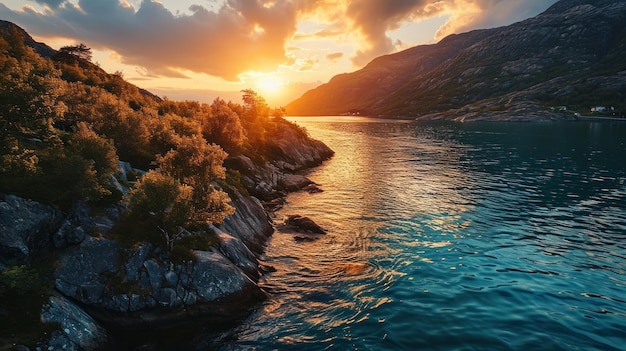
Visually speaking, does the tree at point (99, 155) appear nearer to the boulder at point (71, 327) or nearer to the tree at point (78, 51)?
the boulder at point (71, 327)

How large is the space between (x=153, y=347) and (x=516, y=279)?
82.0 ft

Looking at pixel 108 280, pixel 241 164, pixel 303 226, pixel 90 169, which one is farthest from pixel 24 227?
pixel 241 164

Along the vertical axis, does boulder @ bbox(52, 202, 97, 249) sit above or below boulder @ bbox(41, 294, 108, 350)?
above

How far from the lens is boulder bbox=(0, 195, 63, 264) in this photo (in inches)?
682

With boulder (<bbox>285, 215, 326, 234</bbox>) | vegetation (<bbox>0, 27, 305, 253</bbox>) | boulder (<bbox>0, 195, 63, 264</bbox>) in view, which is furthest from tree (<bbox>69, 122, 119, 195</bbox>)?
boulder (<bbox>285, 215, 326, 234</bbox>)

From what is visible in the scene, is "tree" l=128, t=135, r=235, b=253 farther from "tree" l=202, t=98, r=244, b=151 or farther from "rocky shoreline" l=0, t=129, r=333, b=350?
"tree" l=202, t=98, r=244, b=151

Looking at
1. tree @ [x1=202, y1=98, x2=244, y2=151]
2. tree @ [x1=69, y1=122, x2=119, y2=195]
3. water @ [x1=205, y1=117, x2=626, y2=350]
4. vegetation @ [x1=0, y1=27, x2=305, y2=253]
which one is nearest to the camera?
water @ [x1=205, y1=117, x2=626, y2=350]

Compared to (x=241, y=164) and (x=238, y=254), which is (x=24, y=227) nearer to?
(x=238, y=254)

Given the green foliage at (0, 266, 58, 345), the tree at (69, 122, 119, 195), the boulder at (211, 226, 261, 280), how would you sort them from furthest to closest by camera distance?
1. the boulder at (211, 226, 261, 280)
2. the tree at (69, 122, 119, 195)
3. the green foliage at (0, 266, 58, 345)

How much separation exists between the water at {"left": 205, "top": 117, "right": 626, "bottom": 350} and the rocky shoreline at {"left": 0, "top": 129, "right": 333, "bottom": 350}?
7.22 ft

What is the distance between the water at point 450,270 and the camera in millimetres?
19281

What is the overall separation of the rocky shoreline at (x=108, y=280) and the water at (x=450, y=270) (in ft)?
7.22

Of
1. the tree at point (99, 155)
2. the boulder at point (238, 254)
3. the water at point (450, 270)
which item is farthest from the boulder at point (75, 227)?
the water at point (450, 270)

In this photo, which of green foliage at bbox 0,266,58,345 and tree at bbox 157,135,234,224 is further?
tree at bbox 157,135,234,224
